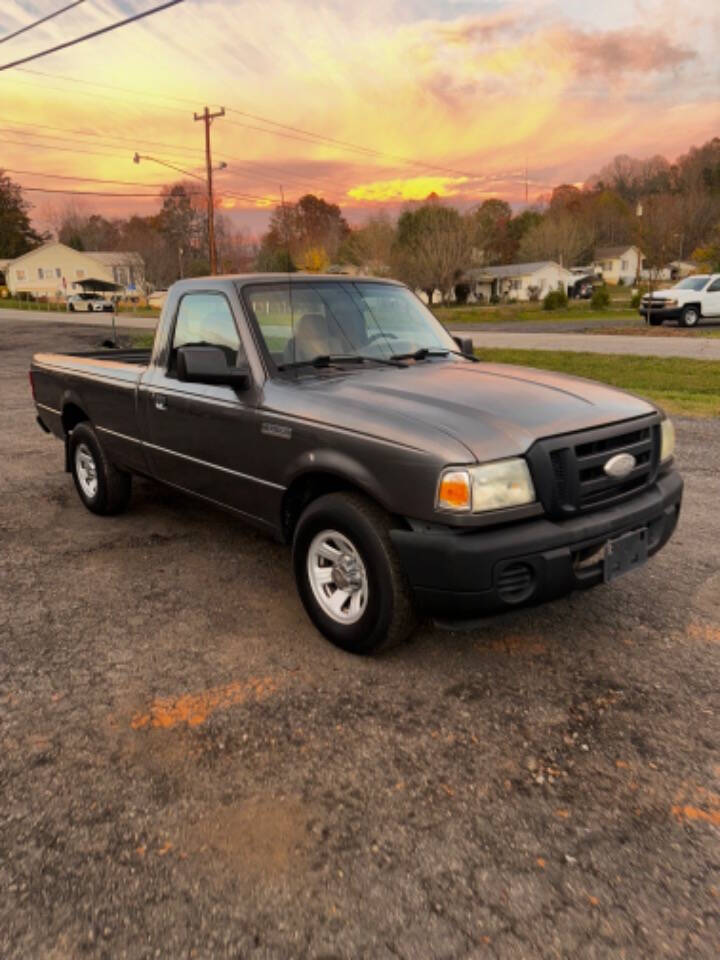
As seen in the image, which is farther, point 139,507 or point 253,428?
point 139,507

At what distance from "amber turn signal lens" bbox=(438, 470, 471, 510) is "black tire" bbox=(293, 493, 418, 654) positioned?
13.8 inches

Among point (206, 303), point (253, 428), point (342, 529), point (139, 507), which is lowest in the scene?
point (139, 507)

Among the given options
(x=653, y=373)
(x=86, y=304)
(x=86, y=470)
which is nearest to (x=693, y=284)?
(x=653, y=373)

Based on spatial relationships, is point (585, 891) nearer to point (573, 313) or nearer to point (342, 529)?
point (342, 529)

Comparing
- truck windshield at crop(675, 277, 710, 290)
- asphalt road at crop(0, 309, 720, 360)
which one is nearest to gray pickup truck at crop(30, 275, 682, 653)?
asphalt road at crop(0, 309, 720, 360)

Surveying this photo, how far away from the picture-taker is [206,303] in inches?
167

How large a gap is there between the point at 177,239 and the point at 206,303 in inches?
3982

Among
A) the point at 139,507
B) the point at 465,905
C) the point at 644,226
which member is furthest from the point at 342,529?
the point at 644,226

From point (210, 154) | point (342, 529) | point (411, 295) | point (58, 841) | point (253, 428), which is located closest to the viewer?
point (58, 841)

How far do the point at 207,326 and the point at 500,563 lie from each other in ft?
7.96

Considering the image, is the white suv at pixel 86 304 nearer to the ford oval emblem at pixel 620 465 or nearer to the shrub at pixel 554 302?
the shrub at pixel 554 302

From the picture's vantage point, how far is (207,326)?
166 inches

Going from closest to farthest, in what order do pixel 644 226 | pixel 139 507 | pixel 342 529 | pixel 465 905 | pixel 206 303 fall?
pixel 465 905 < pixel 342 529 < pixel 206 303 < pixel 139 507 < pixel 644 226

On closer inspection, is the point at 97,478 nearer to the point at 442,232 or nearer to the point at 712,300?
the point at 712,300
